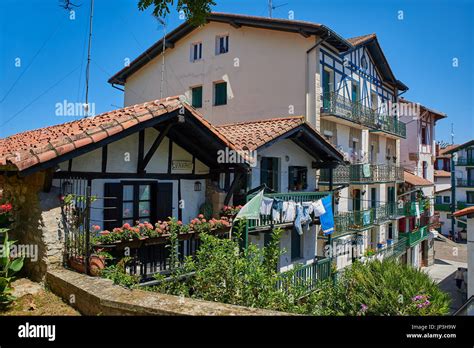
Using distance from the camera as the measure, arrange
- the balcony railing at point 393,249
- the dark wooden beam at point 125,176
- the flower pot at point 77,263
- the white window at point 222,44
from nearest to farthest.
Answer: the flower pot at point 77,263, the dark wooden beam at point 125,176, the white window at point 222,44, the balcony railing at point 393,249

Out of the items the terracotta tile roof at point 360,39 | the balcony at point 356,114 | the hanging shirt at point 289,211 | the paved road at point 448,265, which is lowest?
the paved road at point 448,265

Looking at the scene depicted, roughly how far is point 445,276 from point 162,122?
2679cm

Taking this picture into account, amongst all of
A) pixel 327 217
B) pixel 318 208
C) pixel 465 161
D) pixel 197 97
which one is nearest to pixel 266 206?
pixel 318 208

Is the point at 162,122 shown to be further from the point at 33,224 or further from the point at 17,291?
the point at 17,291

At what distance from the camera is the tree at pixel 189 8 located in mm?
4750

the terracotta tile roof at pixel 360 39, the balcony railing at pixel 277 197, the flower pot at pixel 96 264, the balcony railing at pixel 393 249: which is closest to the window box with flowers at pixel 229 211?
the balcony railing at pixel 277 197

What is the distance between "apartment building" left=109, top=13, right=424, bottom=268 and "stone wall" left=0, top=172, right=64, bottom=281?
6426mm

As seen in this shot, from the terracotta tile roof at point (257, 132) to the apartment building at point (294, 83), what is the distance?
158 cm

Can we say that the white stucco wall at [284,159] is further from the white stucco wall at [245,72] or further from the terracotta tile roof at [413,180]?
the terracotta tile roof at [413,180]

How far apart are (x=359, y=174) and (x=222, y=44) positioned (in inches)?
395

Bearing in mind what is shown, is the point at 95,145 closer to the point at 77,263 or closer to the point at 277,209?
the point at 77,263

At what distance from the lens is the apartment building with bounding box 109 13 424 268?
15.1 m
